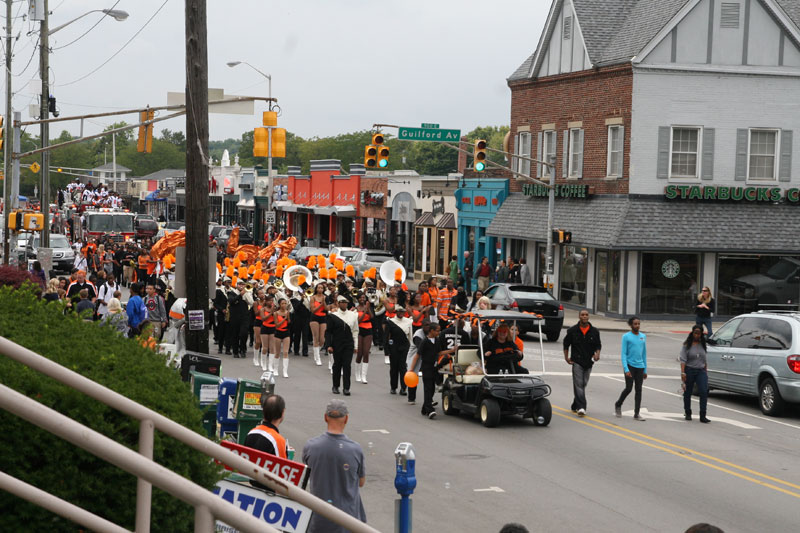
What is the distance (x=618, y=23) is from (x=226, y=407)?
3297 centimetres

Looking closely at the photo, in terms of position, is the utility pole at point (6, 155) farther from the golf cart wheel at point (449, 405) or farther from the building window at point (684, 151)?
the building window at point (684, 151)

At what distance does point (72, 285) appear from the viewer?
23297 mm

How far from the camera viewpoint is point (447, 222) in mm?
52531

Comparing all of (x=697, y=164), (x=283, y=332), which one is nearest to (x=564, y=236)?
(x=697, y=164)

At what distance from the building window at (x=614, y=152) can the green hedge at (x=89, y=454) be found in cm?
3378

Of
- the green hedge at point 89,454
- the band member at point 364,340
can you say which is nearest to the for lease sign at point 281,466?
the green hedge at point 89,454

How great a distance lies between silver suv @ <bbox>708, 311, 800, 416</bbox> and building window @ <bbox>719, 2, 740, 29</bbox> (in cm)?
2002

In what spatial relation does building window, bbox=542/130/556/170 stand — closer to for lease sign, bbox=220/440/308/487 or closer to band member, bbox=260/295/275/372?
band member, bbox=260/295/275/372

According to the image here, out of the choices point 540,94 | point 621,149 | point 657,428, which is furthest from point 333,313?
point 540,94

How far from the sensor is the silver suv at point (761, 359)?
61.4ft

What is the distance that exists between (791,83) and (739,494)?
28945 millimetres

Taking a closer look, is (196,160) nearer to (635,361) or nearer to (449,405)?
(449,405)

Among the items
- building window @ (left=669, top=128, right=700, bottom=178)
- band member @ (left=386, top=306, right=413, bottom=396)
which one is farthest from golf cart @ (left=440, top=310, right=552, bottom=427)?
building window @ (left=669, top=128, right=700, bottom=178)

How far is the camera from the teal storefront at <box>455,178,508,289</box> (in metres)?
47.4
